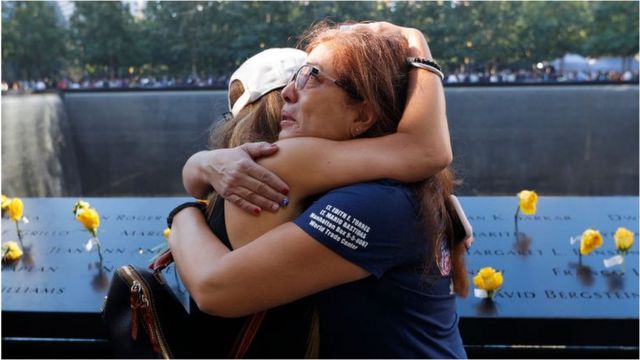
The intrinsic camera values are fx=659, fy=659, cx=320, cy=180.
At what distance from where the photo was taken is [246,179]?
893mm

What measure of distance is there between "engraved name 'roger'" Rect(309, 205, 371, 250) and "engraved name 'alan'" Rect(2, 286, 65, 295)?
5.41ft

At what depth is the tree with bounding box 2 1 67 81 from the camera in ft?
47.2

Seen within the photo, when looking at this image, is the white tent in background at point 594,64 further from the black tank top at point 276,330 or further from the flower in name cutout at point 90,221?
the black tank top at point 276,330

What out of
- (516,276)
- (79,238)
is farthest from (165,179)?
(516,276)

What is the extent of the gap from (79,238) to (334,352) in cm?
212

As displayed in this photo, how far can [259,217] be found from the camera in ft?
2.89

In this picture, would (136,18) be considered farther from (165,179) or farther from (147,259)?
(147,259)

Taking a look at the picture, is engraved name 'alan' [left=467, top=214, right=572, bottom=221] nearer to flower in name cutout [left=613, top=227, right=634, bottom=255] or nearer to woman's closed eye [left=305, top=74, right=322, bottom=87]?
flower in name cutout [left=613, top=227, right=634, bottom=255]

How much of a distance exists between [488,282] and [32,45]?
14.7 metres

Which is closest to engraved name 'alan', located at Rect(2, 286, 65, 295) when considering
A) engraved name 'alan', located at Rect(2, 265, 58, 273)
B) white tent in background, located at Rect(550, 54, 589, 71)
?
engraved name 'alan', located at Rect(2, 265, 58, 273)

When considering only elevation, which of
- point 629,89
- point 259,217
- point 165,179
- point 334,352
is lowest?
point 165,179

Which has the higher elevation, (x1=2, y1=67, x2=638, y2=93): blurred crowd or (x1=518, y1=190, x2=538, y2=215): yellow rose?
(x1=518, y1=190, x2=538, y2=215): yellow rose

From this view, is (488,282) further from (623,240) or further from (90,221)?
(90,221)

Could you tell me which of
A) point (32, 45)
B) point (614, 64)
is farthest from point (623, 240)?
point (614, 64)
